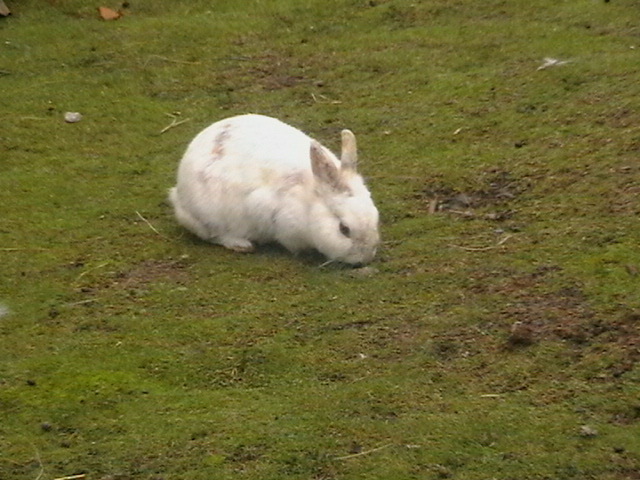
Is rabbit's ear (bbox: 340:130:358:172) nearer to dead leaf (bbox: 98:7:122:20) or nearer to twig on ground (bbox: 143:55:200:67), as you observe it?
twig on ground (bbox: 143:55:200:67)

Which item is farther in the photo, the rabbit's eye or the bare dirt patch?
the bare dirt patch

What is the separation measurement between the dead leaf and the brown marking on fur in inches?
140

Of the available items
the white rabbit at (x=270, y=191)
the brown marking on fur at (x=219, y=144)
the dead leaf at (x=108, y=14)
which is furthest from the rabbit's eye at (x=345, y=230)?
the dead leaf at (x=108, y=14)

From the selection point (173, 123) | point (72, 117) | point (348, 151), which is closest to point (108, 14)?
point (72, 117)

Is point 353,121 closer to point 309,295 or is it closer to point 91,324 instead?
point 309,295

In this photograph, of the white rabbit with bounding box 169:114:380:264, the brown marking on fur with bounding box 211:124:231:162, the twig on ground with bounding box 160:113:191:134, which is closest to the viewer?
the white rabbit with bounding box 169:114:380:264

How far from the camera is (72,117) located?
7.60 m

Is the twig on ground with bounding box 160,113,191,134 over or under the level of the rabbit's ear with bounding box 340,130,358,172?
under

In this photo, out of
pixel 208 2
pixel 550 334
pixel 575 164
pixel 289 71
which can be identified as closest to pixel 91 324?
pixel 550 334

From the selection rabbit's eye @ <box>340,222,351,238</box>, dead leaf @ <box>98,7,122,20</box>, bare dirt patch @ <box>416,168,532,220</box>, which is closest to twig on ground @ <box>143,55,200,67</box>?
dead leaf @ <box>98,7,122,20</box>

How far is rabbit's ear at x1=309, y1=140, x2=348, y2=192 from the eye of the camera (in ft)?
18.5

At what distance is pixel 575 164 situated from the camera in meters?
6.22

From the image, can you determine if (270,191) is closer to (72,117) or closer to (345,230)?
(345,230)

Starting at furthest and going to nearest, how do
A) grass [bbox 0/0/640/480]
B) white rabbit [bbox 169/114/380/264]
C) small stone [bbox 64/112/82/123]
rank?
small stone [bbox 64/112/82/123] → white rabbit [bbox 169/114/380/264] → grass [bbox 0/0/640/480]
